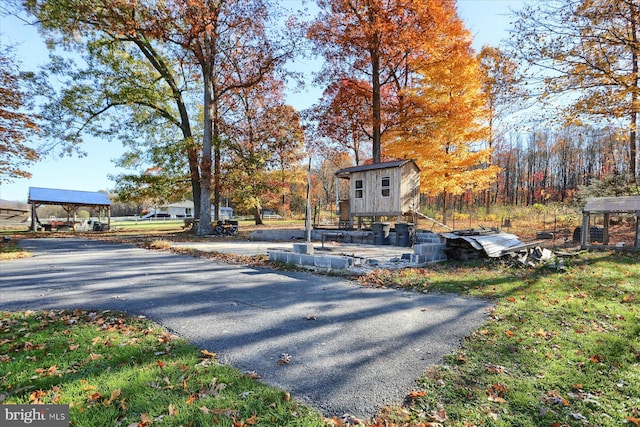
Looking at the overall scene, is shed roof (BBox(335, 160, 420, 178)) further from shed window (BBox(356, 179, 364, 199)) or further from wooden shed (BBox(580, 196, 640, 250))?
wooden shed (BBox(580, 196, 640, 250))

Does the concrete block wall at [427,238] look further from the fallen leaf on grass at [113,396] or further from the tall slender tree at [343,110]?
the fallen leaf on grass at [113,396]

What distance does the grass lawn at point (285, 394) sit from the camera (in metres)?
2.16

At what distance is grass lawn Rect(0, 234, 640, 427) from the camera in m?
2.16

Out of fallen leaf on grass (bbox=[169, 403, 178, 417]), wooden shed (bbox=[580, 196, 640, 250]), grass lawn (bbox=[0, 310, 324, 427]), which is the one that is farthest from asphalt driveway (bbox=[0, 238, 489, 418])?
wooden shed (bbox=[580, 196, 640, 250])

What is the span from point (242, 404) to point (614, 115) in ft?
35.1

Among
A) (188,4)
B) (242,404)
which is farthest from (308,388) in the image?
(188,4)

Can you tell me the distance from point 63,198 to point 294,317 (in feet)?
88.4

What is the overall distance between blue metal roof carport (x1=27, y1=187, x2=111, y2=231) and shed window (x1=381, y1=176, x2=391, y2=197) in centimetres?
2220

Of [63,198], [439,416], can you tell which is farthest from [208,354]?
[63,198]

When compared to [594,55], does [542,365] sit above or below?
below

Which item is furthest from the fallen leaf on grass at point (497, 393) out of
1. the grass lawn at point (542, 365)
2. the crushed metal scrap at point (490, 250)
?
the crushed metal scrap at point (490, 250)

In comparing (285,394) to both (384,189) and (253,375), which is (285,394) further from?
(384,189)

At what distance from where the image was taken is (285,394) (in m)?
2.38

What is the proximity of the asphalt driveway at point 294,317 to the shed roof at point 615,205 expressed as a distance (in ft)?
29.6
